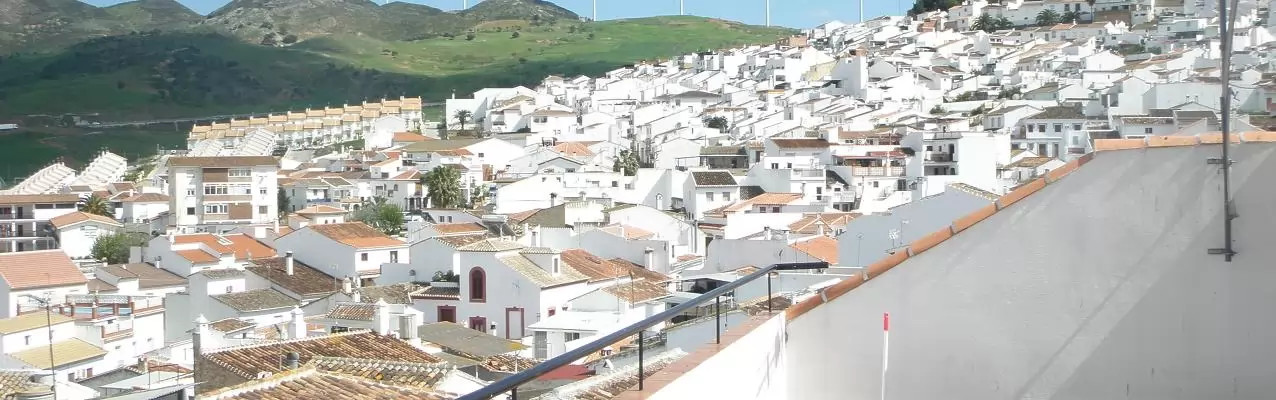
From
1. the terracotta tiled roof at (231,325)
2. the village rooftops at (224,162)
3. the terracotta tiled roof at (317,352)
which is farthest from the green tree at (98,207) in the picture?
the terracotta tiled roof at (317,352)

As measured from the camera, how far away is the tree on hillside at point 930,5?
312 feet

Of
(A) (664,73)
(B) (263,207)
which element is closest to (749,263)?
(B) (263,207)

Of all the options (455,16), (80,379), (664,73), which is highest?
(455,16)

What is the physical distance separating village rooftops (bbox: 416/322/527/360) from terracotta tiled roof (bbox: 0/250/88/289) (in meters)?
11.9

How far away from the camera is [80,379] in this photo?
18.5 meters

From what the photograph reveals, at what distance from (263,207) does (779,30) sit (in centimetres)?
9109

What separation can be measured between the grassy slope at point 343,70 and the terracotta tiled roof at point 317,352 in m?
69.0

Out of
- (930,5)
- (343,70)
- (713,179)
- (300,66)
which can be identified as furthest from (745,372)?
(300,66)

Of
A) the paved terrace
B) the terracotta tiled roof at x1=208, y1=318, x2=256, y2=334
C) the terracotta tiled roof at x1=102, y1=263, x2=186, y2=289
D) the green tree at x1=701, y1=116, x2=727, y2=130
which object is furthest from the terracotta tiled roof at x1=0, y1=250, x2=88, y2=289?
the green tree at x1=701, y1=116, x2=727, y2=130

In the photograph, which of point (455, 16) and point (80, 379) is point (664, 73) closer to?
point (80, 379)

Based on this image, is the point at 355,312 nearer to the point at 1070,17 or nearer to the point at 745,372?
the point at 745,372

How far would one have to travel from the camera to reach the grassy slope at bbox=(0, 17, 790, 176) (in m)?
83.8

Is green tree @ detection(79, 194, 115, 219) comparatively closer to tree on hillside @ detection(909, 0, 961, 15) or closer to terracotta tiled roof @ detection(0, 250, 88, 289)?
terracotta tiled roof @ detection(0, 250, 88, 289)

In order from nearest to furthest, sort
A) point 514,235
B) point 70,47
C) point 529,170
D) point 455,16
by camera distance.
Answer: point 514,235, point 529,170, point 70,47, point 455,16
